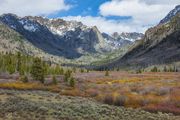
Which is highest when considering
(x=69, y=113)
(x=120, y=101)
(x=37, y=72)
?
(x=37, y=72)

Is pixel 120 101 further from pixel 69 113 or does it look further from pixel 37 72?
pixel 37 72

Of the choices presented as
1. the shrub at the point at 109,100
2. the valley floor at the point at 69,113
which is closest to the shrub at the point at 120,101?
the shrub at the point at 109,100

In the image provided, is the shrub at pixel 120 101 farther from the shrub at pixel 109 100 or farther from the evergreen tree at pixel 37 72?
the evergreen tree at pixel 37 72

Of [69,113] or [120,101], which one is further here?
[120,101]

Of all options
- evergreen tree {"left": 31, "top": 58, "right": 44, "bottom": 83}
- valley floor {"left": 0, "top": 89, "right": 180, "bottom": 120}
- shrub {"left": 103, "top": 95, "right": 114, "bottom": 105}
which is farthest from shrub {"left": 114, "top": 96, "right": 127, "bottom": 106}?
evergreen tree {"left": 31, "top": 58, "right": 44, "bottom": 83}

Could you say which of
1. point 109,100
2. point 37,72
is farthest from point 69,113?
point 37,72

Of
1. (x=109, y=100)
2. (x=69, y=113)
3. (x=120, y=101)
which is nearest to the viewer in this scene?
(x=69, y=113)

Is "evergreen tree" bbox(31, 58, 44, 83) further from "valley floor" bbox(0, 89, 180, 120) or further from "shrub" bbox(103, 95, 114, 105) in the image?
"valley floor" bbox(0, 89, 180, 120)

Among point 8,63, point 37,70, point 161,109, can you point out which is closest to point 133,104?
point 161,109

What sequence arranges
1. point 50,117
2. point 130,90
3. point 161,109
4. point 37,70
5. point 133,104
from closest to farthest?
point 50,117, point 161,109, point 133,104, point 130,90, point 37,70

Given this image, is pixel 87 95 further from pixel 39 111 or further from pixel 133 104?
pixel 39 111

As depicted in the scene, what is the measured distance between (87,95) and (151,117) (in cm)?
2393

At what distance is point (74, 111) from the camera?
40.5m

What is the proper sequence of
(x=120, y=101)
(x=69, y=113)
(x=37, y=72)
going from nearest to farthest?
(x=69, y=113), (x=120, y=101), (x=37, y=72)
